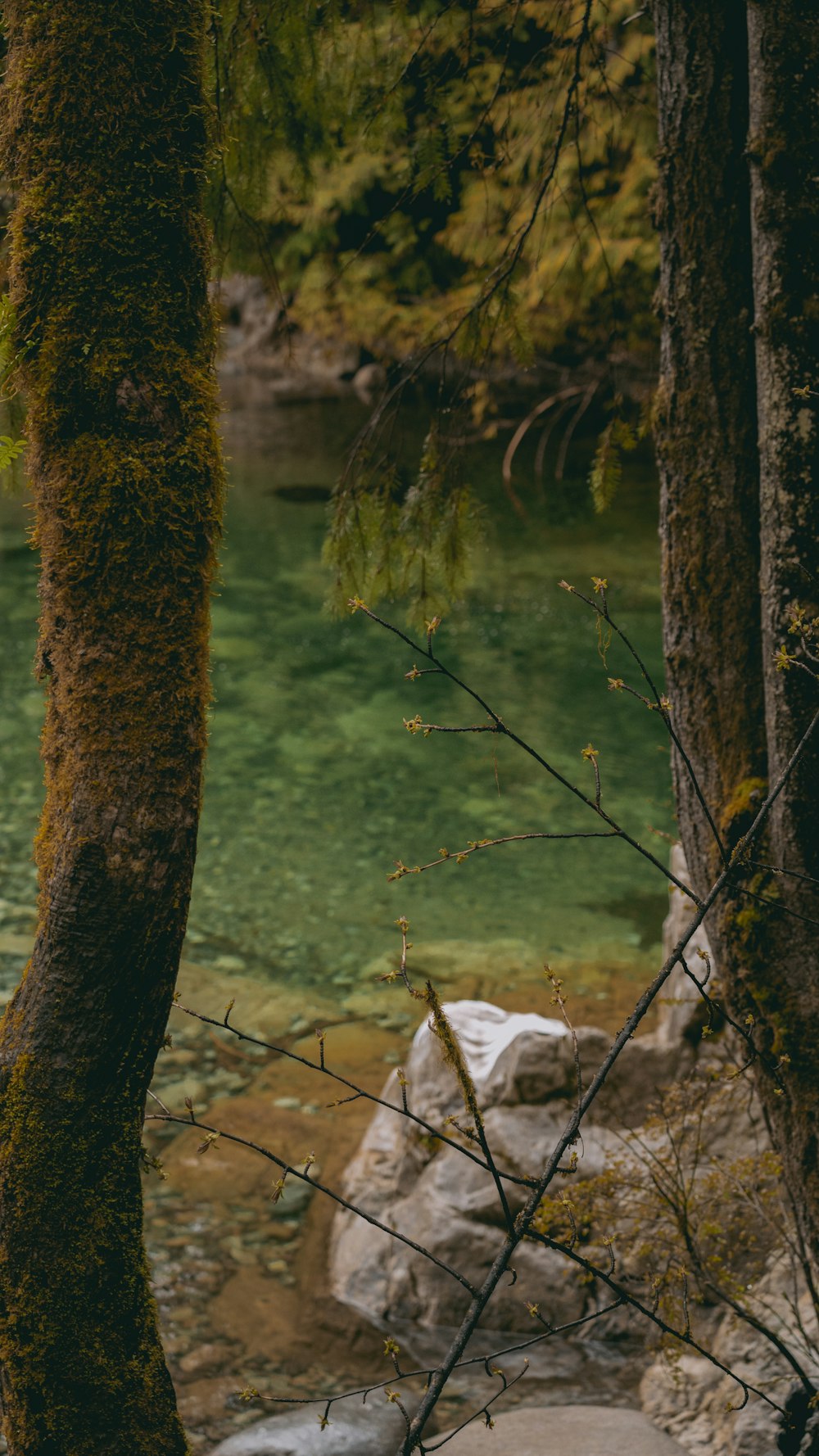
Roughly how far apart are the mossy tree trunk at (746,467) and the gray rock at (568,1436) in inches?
37.0

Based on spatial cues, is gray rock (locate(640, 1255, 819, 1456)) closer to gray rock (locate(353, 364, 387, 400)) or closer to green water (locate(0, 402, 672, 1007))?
green water (locate(0, 402, 672, 1007))

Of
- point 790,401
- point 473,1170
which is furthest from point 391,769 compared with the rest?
point 790,401

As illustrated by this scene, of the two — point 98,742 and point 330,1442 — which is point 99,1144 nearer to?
point 98,742

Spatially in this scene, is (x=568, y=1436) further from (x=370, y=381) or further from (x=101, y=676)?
(x=370, y=381)

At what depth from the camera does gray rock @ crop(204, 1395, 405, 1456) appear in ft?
11.8

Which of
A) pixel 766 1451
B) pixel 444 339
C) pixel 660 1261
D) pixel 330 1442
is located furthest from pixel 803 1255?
pixel 444 339

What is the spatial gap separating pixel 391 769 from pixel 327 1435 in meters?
6.28

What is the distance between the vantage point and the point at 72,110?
2.26 m

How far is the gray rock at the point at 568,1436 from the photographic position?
344cm

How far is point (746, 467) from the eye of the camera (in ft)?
9.89

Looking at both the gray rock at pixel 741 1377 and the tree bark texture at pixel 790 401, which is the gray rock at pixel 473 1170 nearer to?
the gray rock at pixel 741 1377

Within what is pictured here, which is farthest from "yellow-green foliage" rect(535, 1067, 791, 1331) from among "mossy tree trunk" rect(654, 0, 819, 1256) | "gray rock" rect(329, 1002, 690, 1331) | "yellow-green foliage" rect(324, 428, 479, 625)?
"yellow-green foliage" rect(324, 428, 479, 625)

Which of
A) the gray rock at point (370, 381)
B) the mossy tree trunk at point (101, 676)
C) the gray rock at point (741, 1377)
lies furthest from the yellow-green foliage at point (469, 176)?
the gray rock at point (741, 1377)

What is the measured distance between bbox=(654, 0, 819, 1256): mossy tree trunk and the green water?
1.28 m
